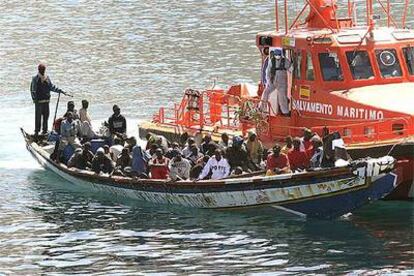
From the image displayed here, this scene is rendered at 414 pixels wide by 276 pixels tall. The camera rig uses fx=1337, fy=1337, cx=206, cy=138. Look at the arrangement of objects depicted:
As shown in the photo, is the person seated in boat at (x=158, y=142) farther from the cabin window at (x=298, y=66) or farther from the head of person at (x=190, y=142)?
the cabin window at (x=298, y=66)

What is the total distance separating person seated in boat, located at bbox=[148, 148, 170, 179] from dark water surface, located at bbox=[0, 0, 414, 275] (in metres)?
0.75

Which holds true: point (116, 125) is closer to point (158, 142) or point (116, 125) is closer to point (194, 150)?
point (158, 142)

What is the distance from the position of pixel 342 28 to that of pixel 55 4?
44031 mm

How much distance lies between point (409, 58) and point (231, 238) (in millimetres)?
5733

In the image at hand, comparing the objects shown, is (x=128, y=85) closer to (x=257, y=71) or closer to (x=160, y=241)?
(x=257, y=71)

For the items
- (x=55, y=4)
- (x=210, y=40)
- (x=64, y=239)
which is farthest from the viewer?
(x=55, y=4)

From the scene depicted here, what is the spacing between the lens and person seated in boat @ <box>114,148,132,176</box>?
29531 millimetres

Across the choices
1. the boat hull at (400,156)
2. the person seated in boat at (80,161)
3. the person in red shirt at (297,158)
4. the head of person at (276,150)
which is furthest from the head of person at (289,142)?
the person seated in boat at (80,161)

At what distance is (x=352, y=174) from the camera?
25141 mm

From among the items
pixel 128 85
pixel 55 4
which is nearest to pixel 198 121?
pixel 128 85

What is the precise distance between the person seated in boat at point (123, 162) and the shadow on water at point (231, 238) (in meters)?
0.73

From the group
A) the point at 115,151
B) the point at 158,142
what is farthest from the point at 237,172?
the point at 115,151

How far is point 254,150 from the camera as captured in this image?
28156mm

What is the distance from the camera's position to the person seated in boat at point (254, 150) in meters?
28.0
